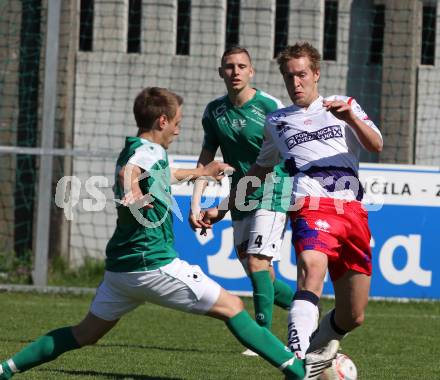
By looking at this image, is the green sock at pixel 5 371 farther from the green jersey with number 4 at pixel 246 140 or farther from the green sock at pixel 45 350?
the green jersey with number 4 at pixel 246 140

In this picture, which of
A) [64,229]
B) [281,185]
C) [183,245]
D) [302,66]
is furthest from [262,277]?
[64,229]

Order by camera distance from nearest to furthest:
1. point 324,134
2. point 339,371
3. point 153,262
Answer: point 153,262, point 339,371, point 324,134

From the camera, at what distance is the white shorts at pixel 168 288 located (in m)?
5.44

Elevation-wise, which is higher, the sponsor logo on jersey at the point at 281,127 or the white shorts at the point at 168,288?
the sponsor logo on jersey at the point at 281,127

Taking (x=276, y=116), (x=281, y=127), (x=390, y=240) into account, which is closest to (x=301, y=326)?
(x=281, y=127)

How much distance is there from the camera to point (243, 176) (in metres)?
7.82

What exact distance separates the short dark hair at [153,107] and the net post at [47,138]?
6.08 m

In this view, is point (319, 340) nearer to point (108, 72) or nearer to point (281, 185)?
point (281, 185)

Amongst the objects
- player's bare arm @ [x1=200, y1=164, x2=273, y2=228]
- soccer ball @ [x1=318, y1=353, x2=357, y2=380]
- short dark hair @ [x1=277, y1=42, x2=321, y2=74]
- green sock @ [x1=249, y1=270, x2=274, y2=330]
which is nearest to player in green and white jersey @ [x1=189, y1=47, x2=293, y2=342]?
green sock @ [x1=249, y1=270, x2=274, y2=330]

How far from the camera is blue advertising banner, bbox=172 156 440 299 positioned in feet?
38.0

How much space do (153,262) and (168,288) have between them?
15 cm

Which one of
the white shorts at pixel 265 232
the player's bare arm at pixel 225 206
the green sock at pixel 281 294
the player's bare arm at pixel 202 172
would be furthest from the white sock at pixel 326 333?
the green sock at pixel 281 294

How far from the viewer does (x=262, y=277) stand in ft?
25.2

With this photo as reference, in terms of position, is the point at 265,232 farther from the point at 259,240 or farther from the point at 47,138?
the point at 47,138
